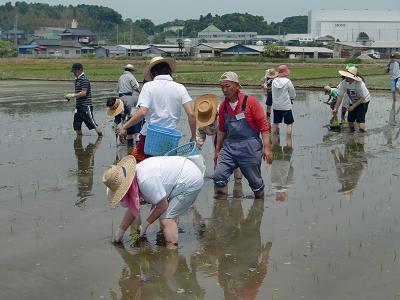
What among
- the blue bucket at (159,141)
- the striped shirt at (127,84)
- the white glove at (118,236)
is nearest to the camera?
the white glove at (118,236)

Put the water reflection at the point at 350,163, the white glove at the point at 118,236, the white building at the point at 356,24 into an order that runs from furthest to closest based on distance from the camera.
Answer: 1. the white building at the point at 356,24
2. the water reflection at the point at 350,163
3. the white glove at the point at 118,236

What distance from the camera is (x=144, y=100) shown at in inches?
267

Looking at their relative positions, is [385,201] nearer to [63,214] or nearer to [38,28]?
[63,214]

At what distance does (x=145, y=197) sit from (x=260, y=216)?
1.84 m

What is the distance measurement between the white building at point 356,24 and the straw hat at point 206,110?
175 meters

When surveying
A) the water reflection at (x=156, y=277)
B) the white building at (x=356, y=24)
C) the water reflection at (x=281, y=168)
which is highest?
the white building at (x=356, y=24)

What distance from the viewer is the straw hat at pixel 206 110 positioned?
29.6 feet

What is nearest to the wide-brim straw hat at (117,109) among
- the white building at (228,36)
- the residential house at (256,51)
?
the residential house at (256,51)

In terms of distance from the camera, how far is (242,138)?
7.73m

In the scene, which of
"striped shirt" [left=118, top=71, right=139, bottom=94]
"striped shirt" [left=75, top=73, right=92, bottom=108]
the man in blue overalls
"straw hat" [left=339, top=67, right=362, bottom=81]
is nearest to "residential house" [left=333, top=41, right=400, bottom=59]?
"straw hat" [left=339, top=67, right=362, bottom=81]

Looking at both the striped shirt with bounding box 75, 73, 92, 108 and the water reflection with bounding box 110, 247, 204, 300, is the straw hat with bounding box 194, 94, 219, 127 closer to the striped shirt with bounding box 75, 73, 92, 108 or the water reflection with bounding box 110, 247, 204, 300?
the water reflection with bounding box 110, 247, 204, 300

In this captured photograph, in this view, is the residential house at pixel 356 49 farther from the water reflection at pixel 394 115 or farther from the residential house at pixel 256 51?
the water reflection at pixel 394 115

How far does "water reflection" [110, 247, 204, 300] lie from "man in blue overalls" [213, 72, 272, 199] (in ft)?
6.88

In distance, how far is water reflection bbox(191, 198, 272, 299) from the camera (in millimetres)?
5156
